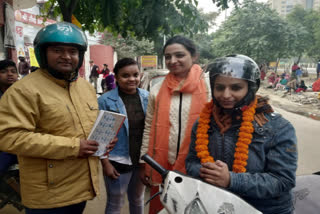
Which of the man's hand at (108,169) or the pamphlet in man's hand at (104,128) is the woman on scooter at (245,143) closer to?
the pamphlet in man's hand at (104,128)

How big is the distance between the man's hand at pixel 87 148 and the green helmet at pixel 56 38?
1.86 ft

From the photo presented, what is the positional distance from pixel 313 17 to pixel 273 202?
111 feet

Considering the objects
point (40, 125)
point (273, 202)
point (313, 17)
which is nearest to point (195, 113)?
point (273, 202)

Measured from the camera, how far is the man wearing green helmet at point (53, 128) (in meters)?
1.36

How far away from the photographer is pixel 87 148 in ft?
5.00

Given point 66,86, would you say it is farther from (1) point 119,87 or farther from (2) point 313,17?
(2) point 313,17

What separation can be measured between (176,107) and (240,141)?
0.79 m

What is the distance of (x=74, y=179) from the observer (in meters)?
1.58

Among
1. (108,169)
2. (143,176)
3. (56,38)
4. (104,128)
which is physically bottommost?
(143,176)

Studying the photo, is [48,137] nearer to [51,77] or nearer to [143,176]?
[51,77]

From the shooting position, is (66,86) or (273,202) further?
(66,86)

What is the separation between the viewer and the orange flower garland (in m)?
1.29

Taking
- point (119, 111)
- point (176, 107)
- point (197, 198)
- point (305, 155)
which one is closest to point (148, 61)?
point (305, 155)

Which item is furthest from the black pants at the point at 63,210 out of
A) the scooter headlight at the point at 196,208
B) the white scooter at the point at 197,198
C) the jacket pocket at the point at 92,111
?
the scooter headlight at the point at 196,208
